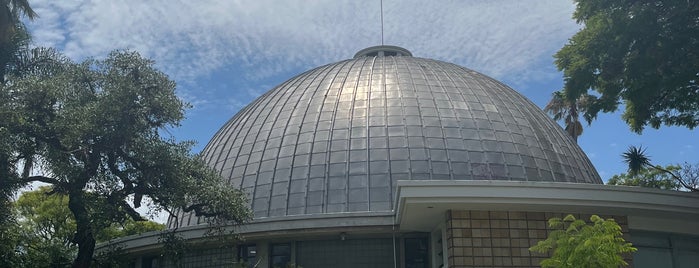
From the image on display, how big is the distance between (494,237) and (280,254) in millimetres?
9684

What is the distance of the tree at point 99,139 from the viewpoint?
18.3 m

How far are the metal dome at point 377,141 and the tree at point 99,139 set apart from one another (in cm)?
777

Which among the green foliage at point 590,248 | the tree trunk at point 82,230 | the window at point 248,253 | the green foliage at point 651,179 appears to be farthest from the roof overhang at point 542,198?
the green foliage at point 651,179

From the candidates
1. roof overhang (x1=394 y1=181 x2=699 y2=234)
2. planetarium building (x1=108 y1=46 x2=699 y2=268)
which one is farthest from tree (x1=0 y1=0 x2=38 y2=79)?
roof overhang (x1=394 y1=181 x2=699 y2=234)

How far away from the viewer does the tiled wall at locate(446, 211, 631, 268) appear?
1830cm

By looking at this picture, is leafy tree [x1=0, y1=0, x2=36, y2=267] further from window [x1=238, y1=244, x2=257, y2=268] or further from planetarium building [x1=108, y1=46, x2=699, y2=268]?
window [x1=238, y1=244, x2=257, y2=268]

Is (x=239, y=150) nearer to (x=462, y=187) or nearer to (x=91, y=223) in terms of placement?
(x=91, y=223)

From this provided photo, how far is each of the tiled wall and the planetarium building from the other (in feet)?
0.10

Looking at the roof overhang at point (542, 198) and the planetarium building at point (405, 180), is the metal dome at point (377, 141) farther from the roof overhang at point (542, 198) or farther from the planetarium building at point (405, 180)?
the roof overhang at point (542, 198)

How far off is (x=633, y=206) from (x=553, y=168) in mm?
11840

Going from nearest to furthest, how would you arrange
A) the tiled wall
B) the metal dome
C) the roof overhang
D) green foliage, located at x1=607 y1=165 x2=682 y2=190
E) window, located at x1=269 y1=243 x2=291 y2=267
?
the roof overhang
the tiled wall
window, located at x1=269 y1=243 x2=291 y2=267
the metal dome
green foliage, located at x1=607 y1=165 x2=682 y2=190


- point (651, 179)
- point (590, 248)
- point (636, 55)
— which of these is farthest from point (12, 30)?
point (651, 179)

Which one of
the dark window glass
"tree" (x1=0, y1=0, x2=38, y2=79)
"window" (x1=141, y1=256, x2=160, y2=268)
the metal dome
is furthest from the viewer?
"window" (x1=141, y1=256, x2=160, y2=268)

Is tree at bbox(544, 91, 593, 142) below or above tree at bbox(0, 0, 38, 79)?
above
